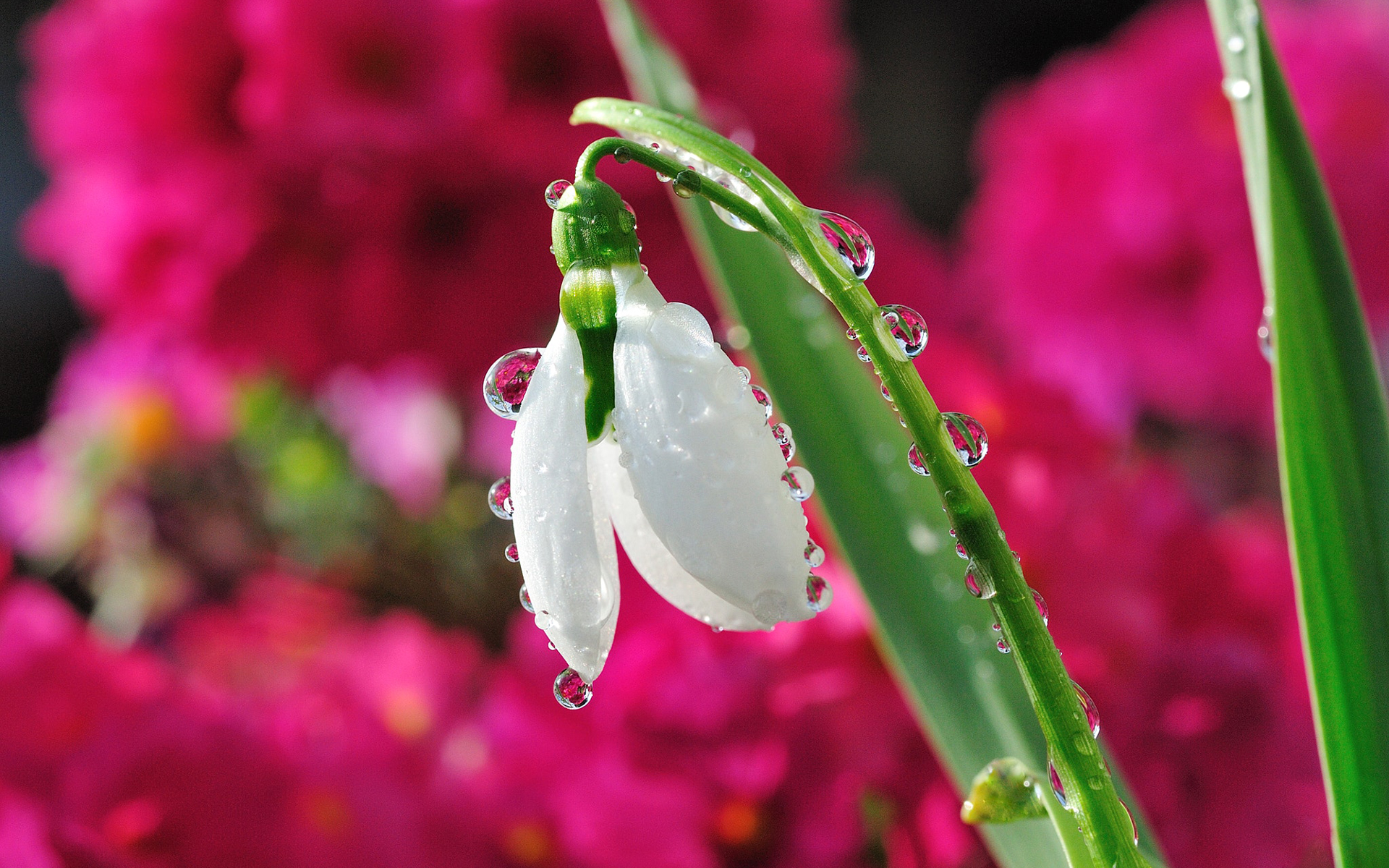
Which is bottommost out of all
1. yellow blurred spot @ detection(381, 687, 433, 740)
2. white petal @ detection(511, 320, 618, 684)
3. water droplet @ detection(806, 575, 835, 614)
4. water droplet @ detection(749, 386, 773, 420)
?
yellow blurred spot @ detection(381, 687, 433, 740)

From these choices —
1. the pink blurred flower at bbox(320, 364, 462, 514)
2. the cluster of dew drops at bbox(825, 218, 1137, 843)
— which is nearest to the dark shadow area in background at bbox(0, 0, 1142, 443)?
the pink blurred flower at bbox(320, 364, 462, 514)

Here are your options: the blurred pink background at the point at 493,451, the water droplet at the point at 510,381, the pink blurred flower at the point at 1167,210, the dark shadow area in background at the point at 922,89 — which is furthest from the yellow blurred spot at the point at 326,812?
the dark shadow area in background at the point at 922,89

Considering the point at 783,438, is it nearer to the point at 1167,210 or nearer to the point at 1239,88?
the point at 1239,88

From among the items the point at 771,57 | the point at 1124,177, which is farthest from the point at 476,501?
the point at 1124,177

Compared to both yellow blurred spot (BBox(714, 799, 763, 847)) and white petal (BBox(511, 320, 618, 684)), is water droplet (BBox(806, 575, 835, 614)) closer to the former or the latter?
white petal (BBox(511, 320, 618, 684))

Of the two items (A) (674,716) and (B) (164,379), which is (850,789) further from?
(B) (164,379)

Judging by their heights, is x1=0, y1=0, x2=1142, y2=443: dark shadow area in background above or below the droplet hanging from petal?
above

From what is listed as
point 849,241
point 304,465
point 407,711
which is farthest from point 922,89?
point 849,241
